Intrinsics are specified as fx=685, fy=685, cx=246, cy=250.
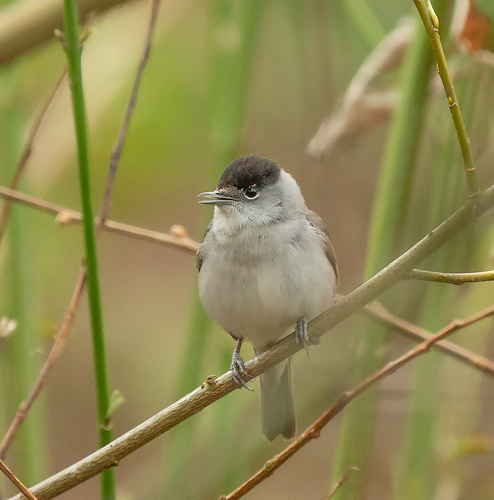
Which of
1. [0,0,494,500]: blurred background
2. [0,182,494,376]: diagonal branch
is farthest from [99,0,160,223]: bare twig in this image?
[0,182,494,376]: diagonal branch

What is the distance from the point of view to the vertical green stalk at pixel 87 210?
5.54ft

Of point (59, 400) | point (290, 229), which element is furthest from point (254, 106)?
point (59, 400)

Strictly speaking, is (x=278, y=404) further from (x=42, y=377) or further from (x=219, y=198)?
(x=42, y=377)

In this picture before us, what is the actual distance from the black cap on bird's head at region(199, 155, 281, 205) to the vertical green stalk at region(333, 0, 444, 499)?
115cm

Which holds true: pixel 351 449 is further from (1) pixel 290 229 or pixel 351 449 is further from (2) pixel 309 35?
(2) pixel 309 35

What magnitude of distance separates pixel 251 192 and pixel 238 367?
109cm

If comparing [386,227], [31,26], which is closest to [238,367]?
[386,227]

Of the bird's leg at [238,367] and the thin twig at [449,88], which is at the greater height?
the thin twig at [449,88]

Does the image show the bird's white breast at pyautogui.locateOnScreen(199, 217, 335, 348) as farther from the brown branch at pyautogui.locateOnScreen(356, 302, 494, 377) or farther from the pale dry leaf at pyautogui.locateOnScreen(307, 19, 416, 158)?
the brown branch at pyautogui.locateOnScreen(356, 302, 494, 377)

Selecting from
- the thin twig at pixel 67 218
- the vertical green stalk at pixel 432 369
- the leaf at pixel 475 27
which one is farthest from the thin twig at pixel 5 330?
the leaf at pixel 475 27

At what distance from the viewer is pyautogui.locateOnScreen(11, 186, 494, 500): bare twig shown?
169cm

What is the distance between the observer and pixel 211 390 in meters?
1.95

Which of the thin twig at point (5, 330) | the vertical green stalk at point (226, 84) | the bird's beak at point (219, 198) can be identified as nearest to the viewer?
the thin twig at point (5, 330)

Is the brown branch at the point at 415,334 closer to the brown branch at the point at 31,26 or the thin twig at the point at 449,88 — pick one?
the thin twig at the point at 449,88
